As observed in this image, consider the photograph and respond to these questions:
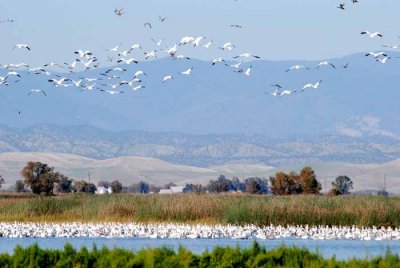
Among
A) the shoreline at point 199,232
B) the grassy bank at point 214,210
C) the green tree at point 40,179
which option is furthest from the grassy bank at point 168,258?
the green tree at point 40,179

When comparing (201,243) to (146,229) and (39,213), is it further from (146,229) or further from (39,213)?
(39,213)

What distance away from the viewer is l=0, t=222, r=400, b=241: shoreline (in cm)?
4456

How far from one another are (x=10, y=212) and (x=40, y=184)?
47.6 meters

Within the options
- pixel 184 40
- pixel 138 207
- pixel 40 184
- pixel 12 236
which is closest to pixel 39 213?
pixel 138 207

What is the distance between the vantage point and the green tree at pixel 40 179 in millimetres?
104375

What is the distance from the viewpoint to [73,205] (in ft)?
189

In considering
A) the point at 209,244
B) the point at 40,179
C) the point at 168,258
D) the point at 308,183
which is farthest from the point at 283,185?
the point at 168,258

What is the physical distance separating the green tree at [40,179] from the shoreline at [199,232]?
53.8 meters

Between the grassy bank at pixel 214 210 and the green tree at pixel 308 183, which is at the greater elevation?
the green tree at pixel 308 183

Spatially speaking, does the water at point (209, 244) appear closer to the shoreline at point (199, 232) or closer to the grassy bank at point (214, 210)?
the shoreline at point (199, 232)

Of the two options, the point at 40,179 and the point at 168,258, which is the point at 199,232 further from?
the point at 40,179

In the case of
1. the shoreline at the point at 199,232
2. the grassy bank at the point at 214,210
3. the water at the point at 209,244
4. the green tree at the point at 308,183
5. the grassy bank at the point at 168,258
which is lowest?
the grassy bank at the point at 168,258

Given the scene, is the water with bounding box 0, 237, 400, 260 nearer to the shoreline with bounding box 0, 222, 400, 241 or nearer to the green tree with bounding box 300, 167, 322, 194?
the shoreline with bounding box 0, 222, 400, 241

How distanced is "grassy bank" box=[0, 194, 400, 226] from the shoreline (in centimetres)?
94
